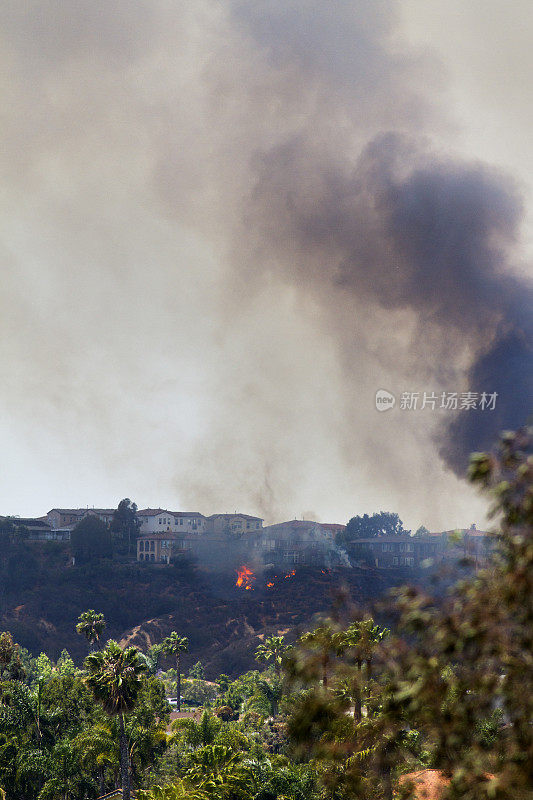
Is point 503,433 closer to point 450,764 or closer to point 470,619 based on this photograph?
point 470,619

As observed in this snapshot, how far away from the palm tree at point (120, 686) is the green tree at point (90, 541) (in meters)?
123

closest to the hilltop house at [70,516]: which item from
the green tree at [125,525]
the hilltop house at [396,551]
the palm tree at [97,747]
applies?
the green tree at [125,525]

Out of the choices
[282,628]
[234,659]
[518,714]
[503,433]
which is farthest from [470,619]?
[282,628]

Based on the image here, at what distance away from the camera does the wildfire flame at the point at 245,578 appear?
530 ft

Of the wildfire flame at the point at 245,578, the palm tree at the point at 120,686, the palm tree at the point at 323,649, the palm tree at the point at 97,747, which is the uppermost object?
the wildfire flame at the point at 245,578

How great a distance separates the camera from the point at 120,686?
39375mm

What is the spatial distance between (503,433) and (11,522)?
169 m

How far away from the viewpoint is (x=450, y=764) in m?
6.64

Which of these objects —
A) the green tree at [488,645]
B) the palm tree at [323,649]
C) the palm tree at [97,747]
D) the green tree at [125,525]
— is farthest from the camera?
the green tree at [125,525]

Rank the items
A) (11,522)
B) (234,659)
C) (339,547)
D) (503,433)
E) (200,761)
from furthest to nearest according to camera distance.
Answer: (339,547) < (11,522) < (234,659) < (200,761) < (503,433)

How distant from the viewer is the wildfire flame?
530ft

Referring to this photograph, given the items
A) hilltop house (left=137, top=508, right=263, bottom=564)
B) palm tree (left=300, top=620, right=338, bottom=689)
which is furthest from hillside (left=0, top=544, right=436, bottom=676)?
palm tree (left=300, top=620, right=338, bottom=689)

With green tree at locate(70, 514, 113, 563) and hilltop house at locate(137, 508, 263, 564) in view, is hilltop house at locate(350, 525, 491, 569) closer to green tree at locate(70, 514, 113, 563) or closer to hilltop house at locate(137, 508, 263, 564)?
hilltop house at locate(137, 508, 263, 564)

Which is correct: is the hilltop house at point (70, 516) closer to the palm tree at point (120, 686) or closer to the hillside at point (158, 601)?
the hillside at point (158, 601)
